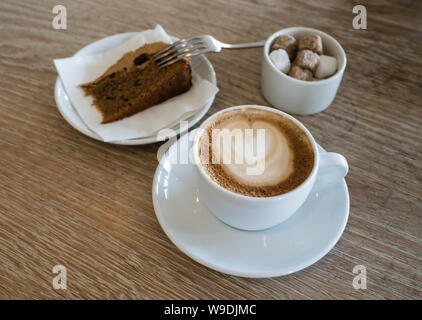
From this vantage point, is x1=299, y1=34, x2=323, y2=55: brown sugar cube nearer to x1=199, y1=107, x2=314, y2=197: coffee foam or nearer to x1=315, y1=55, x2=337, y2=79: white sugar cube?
x1=315, y1=55, x2=337, y2=79: white sugar cube

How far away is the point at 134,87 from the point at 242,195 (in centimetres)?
53

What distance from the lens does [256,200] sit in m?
0.65

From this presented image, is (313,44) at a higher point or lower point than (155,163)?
higher

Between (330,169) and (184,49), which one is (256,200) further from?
(184,49)

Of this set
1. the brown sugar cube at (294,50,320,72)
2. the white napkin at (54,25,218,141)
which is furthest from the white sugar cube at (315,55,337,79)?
the white napkin at (54,25,218,141)

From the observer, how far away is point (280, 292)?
2.28 ft

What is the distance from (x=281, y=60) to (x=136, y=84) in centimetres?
39

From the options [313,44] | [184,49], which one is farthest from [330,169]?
[184,49]

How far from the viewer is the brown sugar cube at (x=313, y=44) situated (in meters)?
1.01

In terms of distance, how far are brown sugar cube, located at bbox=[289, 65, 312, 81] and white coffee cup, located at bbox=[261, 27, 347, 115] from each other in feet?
0.08

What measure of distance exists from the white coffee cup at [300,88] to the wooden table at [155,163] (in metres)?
0.04

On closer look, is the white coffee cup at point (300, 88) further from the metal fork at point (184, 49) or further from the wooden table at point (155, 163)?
the metal fork at point (184, 49)

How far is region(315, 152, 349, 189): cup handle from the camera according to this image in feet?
2.37

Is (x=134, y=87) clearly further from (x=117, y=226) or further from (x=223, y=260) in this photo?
(x=223, y=260)
